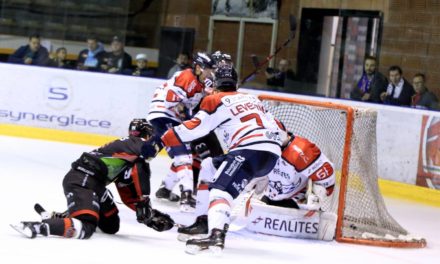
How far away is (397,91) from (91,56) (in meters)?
3.60

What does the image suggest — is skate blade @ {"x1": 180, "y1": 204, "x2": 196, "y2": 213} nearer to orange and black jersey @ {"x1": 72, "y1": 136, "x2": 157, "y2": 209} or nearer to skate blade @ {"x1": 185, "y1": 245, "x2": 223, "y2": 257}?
orange and black jersey @ {"x1": 72, "y1": 136, "x2": 157, "y2": 209}

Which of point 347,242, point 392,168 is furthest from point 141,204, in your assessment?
point 392,168

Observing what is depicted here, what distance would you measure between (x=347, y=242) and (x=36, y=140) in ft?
16.1

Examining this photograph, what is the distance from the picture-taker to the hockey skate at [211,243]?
18.3ft

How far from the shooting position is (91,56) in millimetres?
11742

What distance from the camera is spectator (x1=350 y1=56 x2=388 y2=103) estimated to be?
10.4 meters

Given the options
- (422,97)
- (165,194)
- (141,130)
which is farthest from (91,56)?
(141,130)

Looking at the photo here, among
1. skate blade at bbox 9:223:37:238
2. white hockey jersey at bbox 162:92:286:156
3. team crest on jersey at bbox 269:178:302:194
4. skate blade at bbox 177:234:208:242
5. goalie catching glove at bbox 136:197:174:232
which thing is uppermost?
white hockey jersey at bbox 162:92:286:156

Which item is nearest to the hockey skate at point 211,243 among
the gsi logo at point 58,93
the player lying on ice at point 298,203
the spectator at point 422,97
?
the player lying on ice at point 298,203

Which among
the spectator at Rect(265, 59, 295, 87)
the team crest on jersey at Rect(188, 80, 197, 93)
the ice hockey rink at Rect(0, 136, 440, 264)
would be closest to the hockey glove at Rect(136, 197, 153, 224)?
the ice hockey rink at Rect(0, 136, 440, 264)

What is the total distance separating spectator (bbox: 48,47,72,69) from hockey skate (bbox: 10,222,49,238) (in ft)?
19.8

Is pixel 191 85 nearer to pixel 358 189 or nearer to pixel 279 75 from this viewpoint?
pixel 358 189

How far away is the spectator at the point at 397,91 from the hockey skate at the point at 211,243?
4.89m

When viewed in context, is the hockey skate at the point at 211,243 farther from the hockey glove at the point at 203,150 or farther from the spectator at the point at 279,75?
the spectator at the point at 279,75
